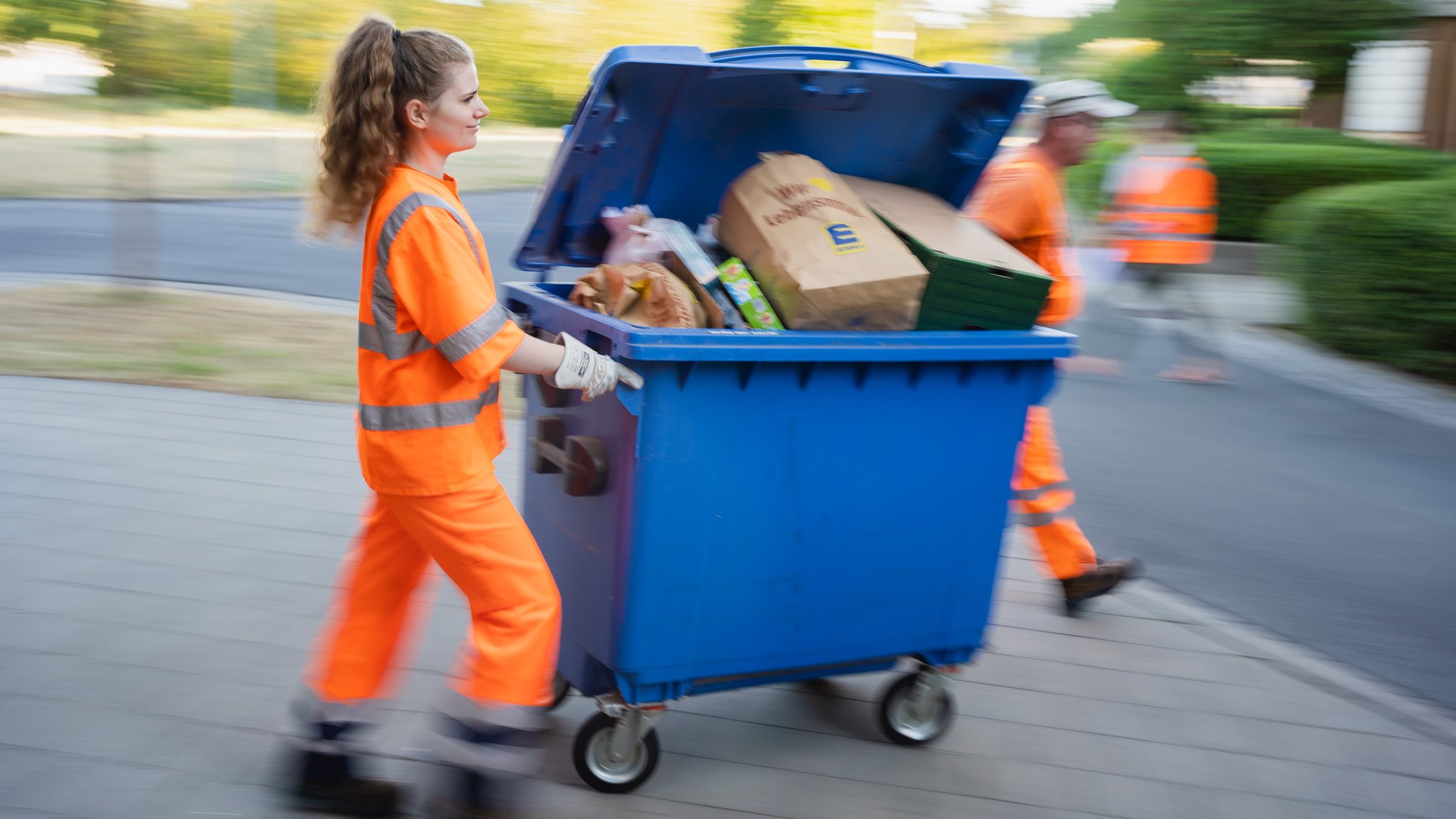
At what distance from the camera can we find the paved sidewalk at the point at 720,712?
2.71 metres

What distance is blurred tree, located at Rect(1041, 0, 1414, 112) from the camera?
15.0m

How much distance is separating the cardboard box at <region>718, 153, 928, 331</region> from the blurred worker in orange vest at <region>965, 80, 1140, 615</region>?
834mm

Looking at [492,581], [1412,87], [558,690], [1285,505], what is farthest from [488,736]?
[1412,87]

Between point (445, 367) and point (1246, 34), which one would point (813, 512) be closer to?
point (445, 367)

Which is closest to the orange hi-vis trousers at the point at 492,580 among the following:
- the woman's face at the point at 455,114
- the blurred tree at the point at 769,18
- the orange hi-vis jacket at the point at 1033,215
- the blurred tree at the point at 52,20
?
the woman's face at the point at 455,114

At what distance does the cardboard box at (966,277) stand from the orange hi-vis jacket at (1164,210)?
A: 214 inches

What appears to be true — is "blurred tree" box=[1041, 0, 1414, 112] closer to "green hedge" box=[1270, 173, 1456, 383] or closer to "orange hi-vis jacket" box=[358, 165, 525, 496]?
"green hedge" box=[1270, 173, 1456, 383]

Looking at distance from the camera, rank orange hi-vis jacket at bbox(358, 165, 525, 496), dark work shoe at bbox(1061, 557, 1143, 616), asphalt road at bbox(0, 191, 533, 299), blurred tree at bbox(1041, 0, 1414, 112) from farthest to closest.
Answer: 1. blurred tree at bbox(1041, 0, 1414, 112)
2. asphalt road at bbox(0, 191, 533, 299)
3. dark work shoe at bbox(1061, 557, 1143, 616)
4. orange hi-vis jacket at bbox(358, 165, 525, 496)

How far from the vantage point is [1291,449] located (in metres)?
6.37

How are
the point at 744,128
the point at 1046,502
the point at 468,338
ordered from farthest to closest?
the point at 1046,502 < the point at 744,128 < the point at 468,338

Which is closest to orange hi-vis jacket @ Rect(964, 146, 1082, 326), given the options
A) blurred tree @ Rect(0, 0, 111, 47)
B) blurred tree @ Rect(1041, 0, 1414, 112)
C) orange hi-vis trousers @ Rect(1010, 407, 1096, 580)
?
orange hi-vis trousers @ Rect(1010, 407, 1096, 580)

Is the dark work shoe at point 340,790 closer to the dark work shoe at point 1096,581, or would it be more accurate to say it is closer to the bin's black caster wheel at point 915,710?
the bin's black caster wheel at point 915,710

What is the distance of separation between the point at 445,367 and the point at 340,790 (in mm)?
936

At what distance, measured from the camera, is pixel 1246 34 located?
15219 millimetres
